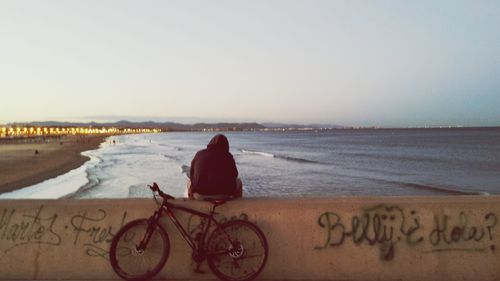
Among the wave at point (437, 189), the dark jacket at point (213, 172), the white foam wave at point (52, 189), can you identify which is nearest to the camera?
the dark jacket at point (213, 172)

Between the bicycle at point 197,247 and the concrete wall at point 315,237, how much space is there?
144 millimetres

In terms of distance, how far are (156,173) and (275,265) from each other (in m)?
29.6

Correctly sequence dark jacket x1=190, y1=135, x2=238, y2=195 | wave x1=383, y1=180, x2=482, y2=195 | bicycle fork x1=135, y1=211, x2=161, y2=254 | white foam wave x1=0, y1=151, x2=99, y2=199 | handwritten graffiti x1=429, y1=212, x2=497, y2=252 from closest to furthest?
handwritten graffiti x1=429, y1=212, x2=497, y2=252 → bicycle fork x1=135, y1=211, x2=161, y2=254 → dark jacket x1=190, y1=135, x2=238, y2=195 → white foam wave x1=0, y1=151, x2=99, y2=199 → wave x1=383, y1=180, x2=482, y2=195

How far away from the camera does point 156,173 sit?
33.8 m

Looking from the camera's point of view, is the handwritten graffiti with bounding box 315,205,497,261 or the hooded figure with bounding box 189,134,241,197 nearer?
the handwritten graffiti with bounding box 315,205,497,261

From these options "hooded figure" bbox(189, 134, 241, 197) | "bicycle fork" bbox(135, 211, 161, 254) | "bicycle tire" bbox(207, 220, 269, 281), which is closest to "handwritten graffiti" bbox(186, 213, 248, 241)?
"bicycle tire" bbox(207, 220, 269, 281)

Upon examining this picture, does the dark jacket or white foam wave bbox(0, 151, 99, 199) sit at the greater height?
the dark jacket

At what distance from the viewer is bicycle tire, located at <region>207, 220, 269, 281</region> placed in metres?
4.95

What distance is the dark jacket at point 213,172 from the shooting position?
514 centimetres

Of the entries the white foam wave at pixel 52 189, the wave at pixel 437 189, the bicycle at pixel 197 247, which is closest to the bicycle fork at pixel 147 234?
the bicycle at pixel 197 247

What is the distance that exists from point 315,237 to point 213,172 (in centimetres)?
136

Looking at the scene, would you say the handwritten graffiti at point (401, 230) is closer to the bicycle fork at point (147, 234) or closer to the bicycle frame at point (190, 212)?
the bicycle frame at point (190, 212)

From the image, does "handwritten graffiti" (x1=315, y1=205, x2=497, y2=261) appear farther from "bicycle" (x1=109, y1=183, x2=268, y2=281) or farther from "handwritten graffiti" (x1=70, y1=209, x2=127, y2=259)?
"handwritten graffiti" (x1=70, y1=209, x2=127, y2=259)

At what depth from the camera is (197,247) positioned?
Answer: 5035mm
